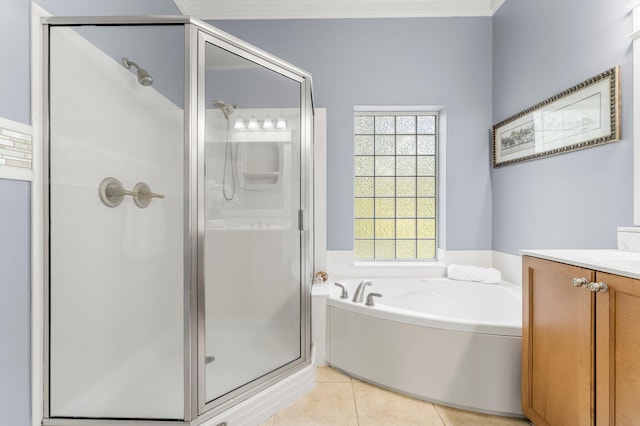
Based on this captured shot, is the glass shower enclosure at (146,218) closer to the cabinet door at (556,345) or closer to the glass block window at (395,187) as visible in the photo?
the cabinet door at (556,345)

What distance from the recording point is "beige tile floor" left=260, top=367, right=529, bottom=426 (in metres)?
1.60

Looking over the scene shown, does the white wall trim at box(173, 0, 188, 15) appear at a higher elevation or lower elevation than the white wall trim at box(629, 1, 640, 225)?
higher

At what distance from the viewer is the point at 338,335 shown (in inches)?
82.3

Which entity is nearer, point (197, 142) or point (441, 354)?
point (197, 142)

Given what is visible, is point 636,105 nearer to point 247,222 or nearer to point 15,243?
point 247,222

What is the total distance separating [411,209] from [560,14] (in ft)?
5.50

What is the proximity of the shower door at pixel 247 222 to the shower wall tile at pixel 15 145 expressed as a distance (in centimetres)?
64

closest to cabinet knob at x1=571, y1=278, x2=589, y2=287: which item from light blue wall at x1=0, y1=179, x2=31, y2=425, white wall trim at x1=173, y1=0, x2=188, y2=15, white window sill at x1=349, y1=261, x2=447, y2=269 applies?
white window sill at x1=349, y1=261, x2=447, y2=269

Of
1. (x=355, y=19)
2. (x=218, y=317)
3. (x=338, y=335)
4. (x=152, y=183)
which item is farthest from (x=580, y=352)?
(x=355, y=19)

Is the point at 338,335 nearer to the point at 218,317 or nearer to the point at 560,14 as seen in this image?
the point at 218,317

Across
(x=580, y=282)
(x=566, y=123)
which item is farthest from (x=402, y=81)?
(x=580, y=282)

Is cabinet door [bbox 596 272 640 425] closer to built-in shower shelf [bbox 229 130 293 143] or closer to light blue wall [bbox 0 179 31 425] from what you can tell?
built-in shower shelf [bbox 229 130 293 143]

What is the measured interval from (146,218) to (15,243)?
448mm

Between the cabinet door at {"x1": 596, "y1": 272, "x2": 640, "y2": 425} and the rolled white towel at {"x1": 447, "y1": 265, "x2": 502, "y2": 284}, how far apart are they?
145cm
